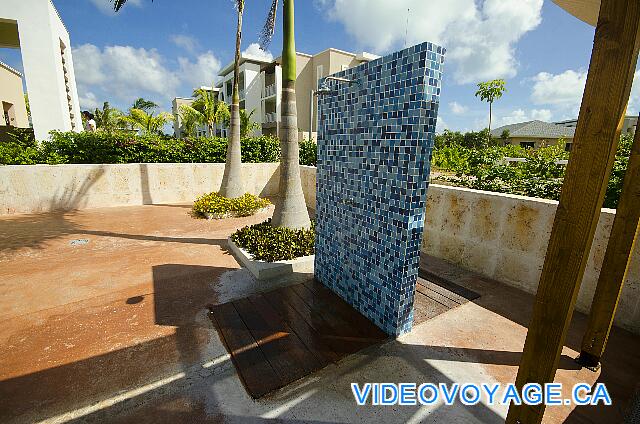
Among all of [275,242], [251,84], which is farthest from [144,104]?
[275,242]

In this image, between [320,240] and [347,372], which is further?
[320,240]

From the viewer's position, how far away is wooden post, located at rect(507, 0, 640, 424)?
4.78 feet

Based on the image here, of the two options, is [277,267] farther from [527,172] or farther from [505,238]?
[527,172]

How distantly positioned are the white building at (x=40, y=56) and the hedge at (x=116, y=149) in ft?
6.05

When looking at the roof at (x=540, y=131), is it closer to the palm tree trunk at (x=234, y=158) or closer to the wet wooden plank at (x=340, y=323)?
the palm tree trunk at (x=234, y=158)

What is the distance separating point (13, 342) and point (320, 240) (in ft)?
12.8

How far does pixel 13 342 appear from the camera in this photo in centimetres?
332

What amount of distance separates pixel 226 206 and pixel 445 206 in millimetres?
6382

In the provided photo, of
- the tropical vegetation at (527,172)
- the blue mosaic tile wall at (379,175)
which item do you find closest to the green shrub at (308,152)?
the tropical vegetation at (527,172)

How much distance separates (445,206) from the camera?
5.48 meters

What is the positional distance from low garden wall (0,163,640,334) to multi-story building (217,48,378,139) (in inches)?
805

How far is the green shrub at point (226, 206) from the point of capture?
28.9 feet

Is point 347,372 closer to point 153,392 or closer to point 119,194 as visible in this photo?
point 153,392

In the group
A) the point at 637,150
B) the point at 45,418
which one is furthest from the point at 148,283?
the point at 637,150
